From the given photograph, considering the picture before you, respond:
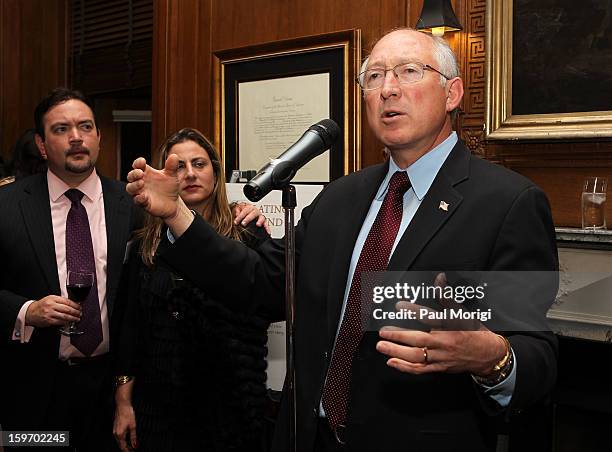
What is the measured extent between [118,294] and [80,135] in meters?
0.69

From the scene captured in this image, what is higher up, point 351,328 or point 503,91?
point 503,91

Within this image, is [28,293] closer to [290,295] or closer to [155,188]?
[155,188]

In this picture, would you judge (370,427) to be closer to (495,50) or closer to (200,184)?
(200,184)

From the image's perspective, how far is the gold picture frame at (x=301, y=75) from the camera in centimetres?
349

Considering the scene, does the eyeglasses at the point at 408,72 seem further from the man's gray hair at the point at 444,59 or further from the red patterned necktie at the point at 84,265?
the red patterned necktie at the point at 84,265

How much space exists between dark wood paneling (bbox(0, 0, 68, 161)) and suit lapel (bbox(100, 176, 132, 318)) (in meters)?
3.61

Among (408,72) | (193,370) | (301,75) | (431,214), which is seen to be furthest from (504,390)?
(301,75)

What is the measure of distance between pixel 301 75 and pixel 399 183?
6.97 feet

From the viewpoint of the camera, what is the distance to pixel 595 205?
2.68 metres

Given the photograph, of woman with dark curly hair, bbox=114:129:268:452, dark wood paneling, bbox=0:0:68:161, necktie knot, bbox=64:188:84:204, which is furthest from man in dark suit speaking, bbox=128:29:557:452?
dark wood paneling, bbox=0:0:68:161

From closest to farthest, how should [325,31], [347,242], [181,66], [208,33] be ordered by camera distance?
[347,242] < [325,31] < [208,33] < [181,66]

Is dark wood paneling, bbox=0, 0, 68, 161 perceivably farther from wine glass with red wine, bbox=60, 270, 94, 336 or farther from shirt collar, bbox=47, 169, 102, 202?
wine glass with red wine, bbox=60, 270, 94, 336

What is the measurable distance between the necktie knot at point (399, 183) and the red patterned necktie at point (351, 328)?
0.22 feet

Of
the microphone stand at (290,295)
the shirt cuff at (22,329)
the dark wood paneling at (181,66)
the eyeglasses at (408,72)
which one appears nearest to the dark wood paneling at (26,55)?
the dark wood paneling at (181,66)
